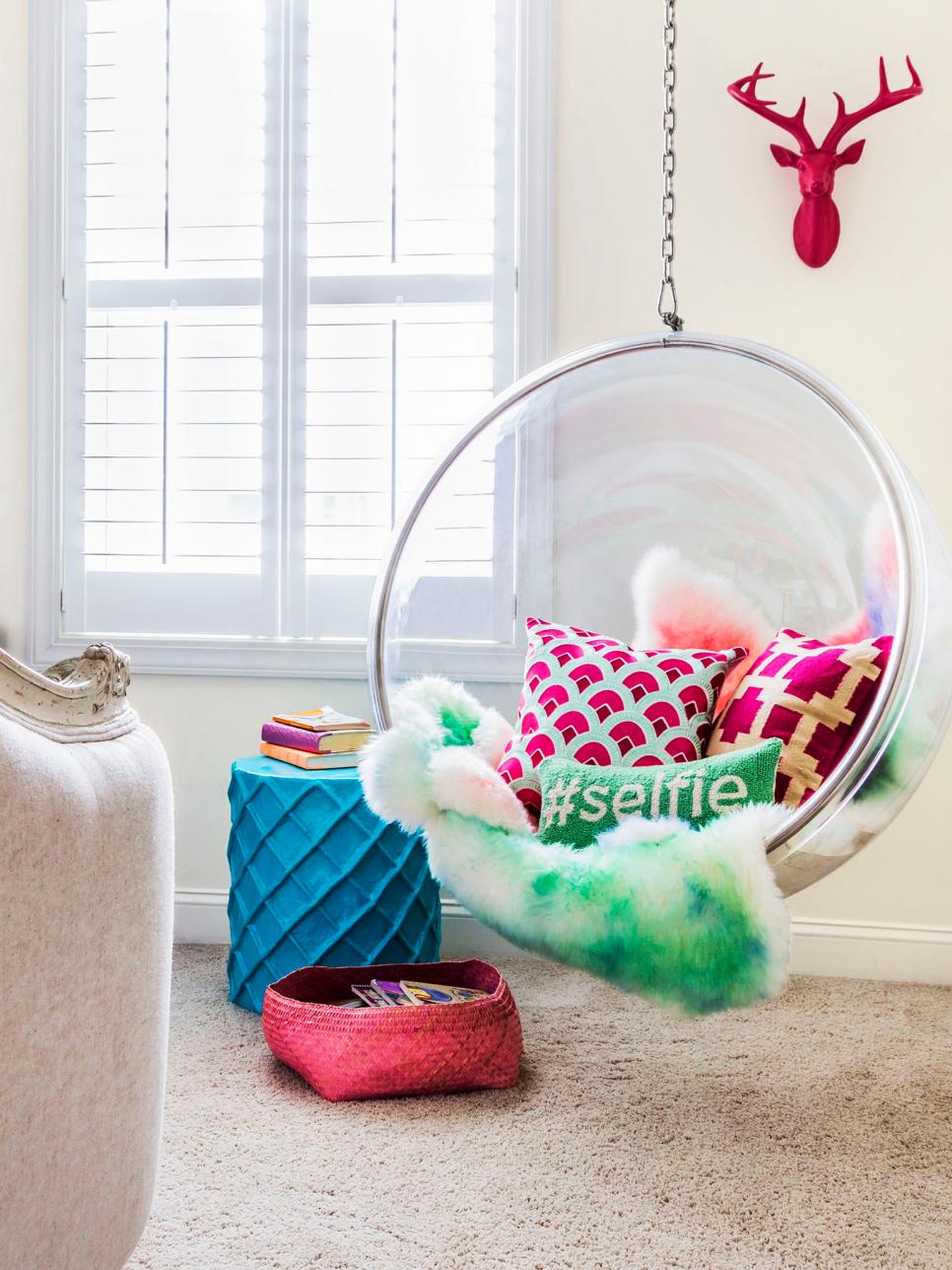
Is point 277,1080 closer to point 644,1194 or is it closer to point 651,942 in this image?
point 644,1194

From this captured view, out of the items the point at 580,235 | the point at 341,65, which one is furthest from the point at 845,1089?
the point at 341,65

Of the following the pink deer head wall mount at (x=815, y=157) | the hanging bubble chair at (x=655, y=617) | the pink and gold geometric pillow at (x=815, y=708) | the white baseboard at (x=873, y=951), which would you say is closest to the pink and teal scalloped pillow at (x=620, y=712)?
the hanging bubble chair at (x=655, y=617)

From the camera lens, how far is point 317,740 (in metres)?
2.23

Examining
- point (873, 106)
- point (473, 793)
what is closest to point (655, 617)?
point (473, 793)

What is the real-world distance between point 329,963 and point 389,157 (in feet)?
5.84

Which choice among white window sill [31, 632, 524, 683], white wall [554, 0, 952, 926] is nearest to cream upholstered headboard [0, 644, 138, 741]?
white window sill [31, 632, 524, 683]

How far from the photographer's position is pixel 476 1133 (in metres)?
1.70

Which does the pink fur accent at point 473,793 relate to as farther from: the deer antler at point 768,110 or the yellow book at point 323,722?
the deer antler at point 768,110

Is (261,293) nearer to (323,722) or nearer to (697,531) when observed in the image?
(323,722)

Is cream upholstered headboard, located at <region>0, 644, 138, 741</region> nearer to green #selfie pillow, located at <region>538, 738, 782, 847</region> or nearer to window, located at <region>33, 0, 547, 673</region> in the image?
green #selfie pillow, located at <region>538, 738, 782, 847</region>

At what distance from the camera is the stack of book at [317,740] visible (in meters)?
2.24

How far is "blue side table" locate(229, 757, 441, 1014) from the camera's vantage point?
2117 millimetres

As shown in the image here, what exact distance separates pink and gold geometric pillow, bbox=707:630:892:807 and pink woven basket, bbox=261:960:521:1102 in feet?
2.06

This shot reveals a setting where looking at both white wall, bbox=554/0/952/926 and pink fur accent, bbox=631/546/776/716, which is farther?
white wall, bbox=554/0/952/926
